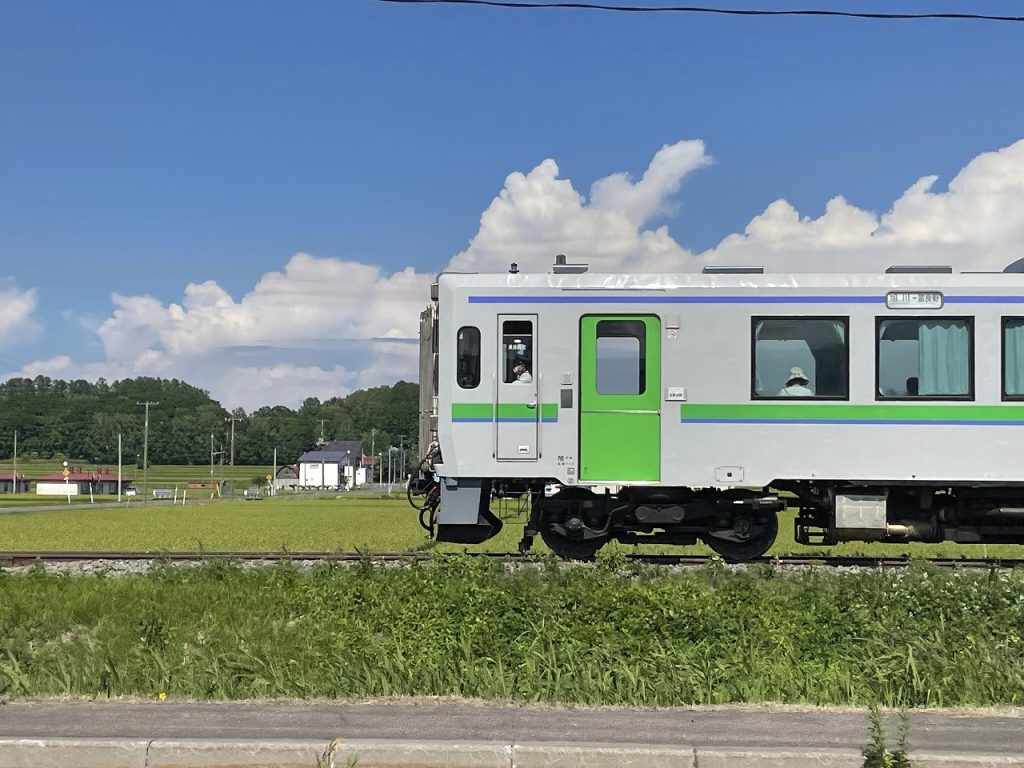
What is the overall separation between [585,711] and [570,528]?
21.7 feet

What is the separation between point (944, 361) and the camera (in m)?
12.3

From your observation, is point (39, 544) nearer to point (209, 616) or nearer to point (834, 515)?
point (209, 616)

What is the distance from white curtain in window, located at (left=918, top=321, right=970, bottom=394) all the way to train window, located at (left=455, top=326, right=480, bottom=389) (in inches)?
221

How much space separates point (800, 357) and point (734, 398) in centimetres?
99

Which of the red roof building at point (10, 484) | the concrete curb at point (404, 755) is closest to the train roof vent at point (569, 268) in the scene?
the concrete curb at point (404, 755)

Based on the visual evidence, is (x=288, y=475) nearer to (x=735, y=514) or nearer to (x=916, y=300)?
(x=735, y=514)

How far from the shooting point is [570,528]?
12750 mm

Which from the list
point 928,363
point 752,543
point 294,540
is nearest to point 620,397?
point 752,543

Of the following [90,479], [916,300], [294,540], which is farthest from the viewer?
[90,479]

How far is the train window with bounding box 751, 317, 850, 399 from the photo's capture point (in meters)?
12.3

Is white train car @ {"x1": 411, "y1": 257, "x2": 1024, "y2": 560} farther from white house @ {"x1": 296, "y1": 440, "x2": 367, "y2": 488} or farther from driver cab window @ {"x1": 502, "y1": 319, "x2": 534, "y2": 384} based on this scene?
white house @ {"x1": 296, "y1": 440, "x2": 367, "y2": 488}

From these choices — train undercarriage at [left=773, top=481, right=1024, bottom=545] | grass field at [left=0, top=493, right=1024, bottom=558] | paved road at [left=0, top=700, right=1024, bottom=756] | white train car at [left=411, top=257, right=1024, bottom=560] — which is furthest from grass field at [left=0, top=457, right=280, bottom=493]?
paved road at [left=0, top=700, right=1024, bottom=756]

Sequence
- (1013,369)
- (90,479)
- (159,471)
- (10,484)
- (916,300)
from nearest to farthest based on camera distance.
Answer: (1013,369), (916,300), (90,479), (10,484), (159,471)

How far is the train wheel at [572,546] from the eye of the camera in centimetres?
1301
